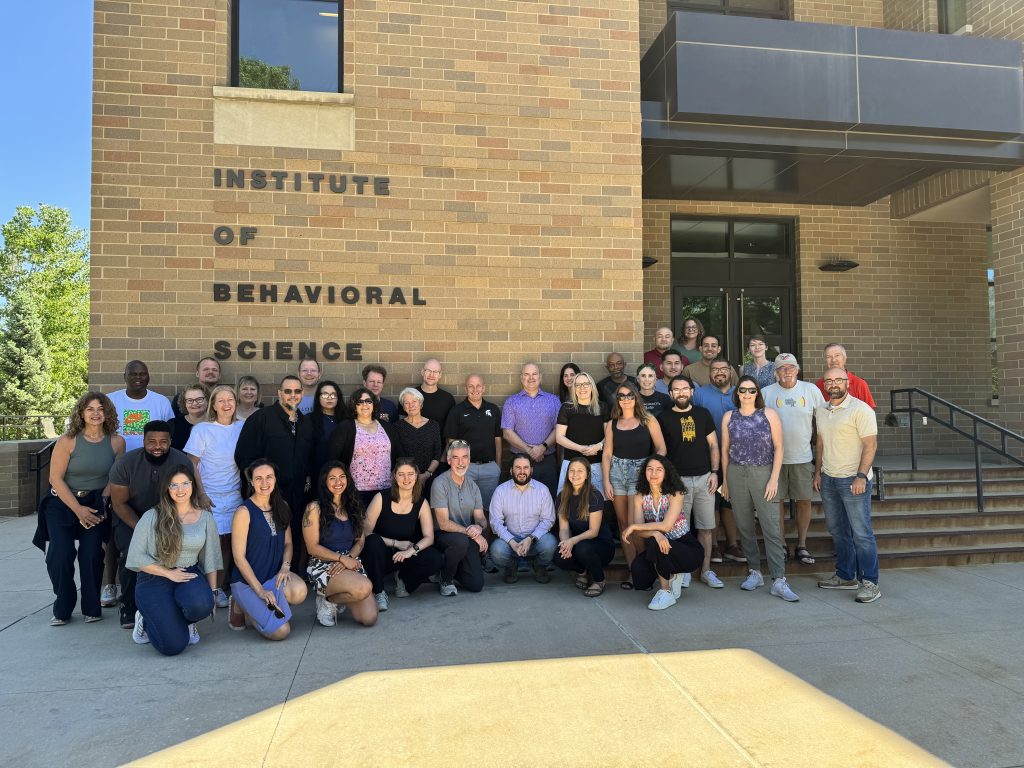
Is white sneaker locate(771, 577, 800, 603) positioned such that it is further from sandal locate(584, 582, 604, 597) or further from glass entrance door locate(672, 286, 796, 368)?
glass entrance door locate(672, 286, 796, 368)

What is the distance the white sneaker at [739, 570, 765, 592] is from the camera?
584 centimetres

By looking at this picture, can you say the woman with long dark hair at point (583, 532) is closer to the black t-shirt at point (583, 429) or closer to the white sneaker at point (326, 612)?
the black t-shirt at point (583, 429)

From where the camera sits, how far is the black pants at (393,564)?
5425mm

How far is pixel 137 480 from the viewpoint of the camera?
198 inches

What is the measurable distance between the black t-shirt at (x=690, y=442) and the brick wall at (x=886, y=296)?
478 centimetres

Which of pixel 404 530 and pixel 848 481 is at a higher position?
pixel 848 481

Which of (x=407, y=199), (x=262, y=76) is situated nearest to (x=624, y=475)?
(x=407, y=199)

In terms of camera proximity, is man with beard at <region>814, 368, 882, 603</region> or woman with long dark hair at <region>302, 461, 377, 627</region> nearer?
woman with long dark hair at <region>302, 461, 377, 627</region>

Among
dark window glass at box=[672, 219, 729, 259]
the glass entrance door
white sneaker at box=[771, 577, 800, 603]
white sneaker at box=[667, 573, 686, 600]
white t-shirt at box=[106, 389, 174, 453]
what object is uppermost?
dark window glass at box=[672, 219, 729, 259]

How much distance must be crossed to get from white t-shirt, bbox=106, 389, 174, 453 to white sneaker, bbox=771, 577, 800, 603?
552 centimetres

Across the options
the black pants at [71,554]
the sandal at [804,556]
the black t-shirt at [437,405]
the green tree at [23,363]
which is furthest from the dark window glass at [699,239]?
the green tree at [23,363]

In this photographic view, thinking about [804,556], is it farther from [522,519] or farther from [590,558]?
[522,519]

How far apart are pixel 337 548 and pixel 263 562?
601 mm

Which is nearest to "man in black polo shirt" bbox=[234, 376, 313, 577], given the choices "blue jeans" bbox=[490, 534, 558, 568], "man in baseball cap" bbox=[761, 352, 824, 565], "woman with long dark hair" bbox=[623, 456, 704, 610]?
"blue jeans" bbox=[490, 534, 558, 568]
